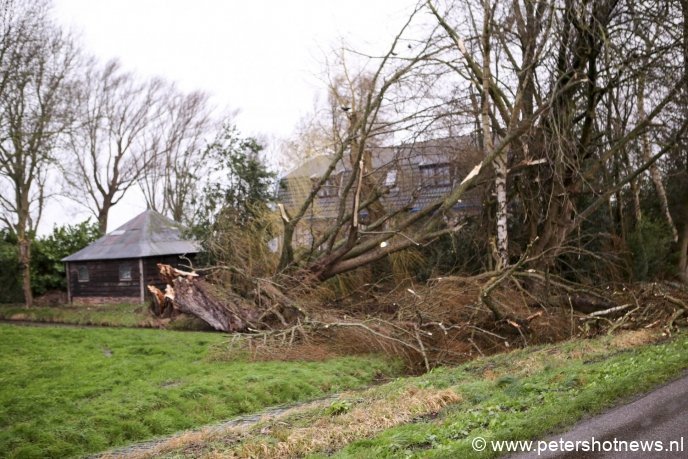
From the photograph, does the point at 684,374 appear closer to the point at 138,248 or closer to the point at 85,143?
the point at 138,248

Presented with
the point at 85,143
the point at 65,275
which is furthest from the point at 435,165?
the point at 85,143

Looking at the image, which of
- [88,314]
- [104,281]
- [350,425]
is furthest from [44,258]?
[350,425]

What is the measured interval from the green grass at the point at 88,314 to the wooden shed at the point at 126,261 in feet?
3.20

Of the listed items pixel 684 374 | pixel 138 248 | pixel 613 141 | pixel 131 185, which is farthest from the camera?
pixel 131 185

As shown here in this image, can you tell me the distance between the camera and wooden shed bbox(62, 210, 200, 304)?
1006 inches

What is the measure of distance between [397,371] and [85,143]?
100ft

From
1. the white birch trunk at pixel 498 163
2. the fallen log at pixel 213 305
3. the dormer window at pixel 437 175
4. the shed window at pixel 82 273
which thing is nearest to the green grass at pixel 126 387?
the fallen log at pixel 213 305

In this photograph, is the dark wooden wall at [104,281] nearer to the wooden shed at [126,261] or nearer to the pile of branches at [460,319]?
the wooden shed at [126,261]

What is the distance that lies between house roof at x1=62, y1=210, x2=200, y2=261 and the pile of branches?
11977 mm

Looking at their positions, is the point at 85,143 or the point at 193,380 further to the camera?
the point at 85,143

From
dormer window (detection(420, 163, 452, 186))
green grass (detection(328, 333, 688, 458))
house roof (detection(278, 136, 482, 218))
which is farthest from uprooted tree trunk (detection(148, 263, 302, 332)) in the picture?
dormer window (detection(420, 163, 452, 186))

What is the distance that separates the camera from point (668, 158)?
2338 centimetres

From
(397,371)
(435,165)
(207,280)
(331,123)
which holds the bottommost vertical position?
(397,371)

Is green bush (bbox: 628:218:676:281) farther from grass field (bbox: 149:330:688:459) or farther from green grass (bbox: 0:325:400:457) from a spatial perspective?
grass field (bbox: 149:330:688:459)
